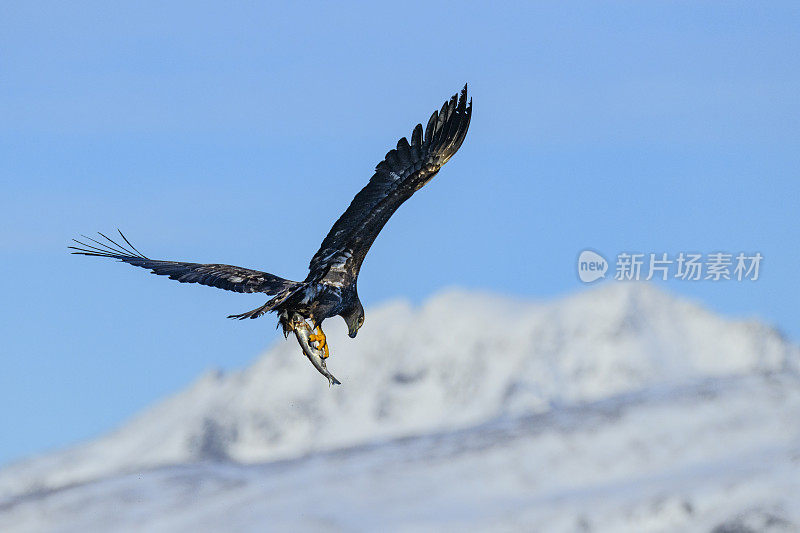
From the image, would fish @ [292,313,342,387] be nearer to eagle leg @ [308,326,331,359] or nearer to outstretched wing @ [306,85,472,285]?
eagle leg @ [308,326,331,359]

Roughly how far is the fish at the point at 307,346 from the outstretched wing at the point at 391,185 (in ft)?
6.67

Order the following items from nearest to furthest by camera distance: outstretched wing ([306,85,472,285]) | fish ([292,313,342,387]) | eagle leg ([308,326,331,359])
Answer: fish ([292,313,342,387]) → eagle leg ([308,326,331,359]) → outstretched wing ([306,85,472,285])

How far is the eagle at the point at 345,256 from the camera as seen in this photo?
1078 inches

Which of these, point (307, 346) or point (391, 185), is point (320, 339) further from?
point (391, 185)

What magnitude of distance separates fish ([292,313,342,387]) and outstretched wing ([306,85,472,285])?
203 centimetres

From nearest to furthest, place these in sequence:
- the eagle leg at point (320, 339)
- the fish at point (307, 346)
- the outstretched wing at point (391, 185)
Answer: the fish at point (307, 346) → the eagle leg at point (320, 339) → the outstretched wing at point (391, 185)

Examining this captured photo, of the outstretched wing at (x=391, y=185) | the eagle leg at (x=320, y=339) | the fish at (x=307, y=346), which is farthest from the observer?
the outstretched wing at (x=391, y=185)

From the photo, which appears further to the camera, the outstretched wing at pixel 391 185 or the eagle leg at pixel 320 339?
the outstretched wing at pixel 391 185

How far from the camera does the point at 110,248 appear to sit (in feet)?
106

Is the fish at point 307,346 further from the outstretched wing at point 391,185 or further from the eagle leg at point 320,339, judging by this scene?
the outstretched wing at point 391,185

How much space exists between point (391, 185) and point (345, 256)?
215 centimetres

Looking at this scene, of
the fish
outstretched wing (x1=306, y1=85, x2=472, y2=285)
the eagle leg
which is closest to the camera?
the fish

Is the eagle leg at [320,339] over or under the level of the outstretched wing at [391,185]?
under

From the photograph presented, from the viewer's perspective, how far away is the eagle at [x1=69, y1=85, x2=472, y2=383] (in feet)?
89.9
